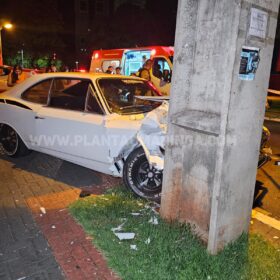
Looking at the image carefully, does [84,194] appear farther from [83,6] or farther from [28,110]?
[83,6]

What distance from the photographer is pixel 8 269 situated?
3.03 meters

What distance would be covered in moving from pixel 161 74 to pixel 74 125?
824cm

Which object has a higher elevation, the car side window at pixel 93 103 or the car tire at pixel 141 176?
the car side window at pixel 93 103

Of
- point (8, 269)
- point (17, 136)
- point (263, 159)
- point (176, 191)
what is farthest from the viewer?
point (17, 136)

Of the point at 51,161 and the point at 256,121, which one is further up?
the point at 256,121

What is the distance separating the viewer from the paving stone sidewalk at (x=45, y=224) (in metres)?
3.03

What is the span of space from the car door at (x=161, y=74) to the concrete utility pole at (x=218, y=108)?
883cm

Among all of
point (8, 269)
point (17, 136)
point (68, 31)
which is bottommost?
point (8, 269)

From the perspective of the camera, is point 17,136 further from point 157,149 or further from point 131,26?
point 131,26

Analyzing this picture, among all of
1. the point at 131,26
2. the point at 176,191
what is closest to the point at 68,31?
the point at 131,26

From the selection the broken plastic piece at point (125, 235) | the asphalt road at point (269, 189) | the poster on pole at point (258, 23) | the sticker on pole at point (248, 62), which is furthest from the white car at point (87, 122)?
the poster on pole at point (258, 23)

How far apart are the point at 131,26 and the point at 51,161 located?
102ft

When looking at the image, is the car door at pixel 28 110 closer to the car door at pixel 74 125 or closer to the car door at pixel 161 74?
the car door at pixel 74 125

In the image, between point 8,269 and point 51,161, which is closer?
point 8,269
